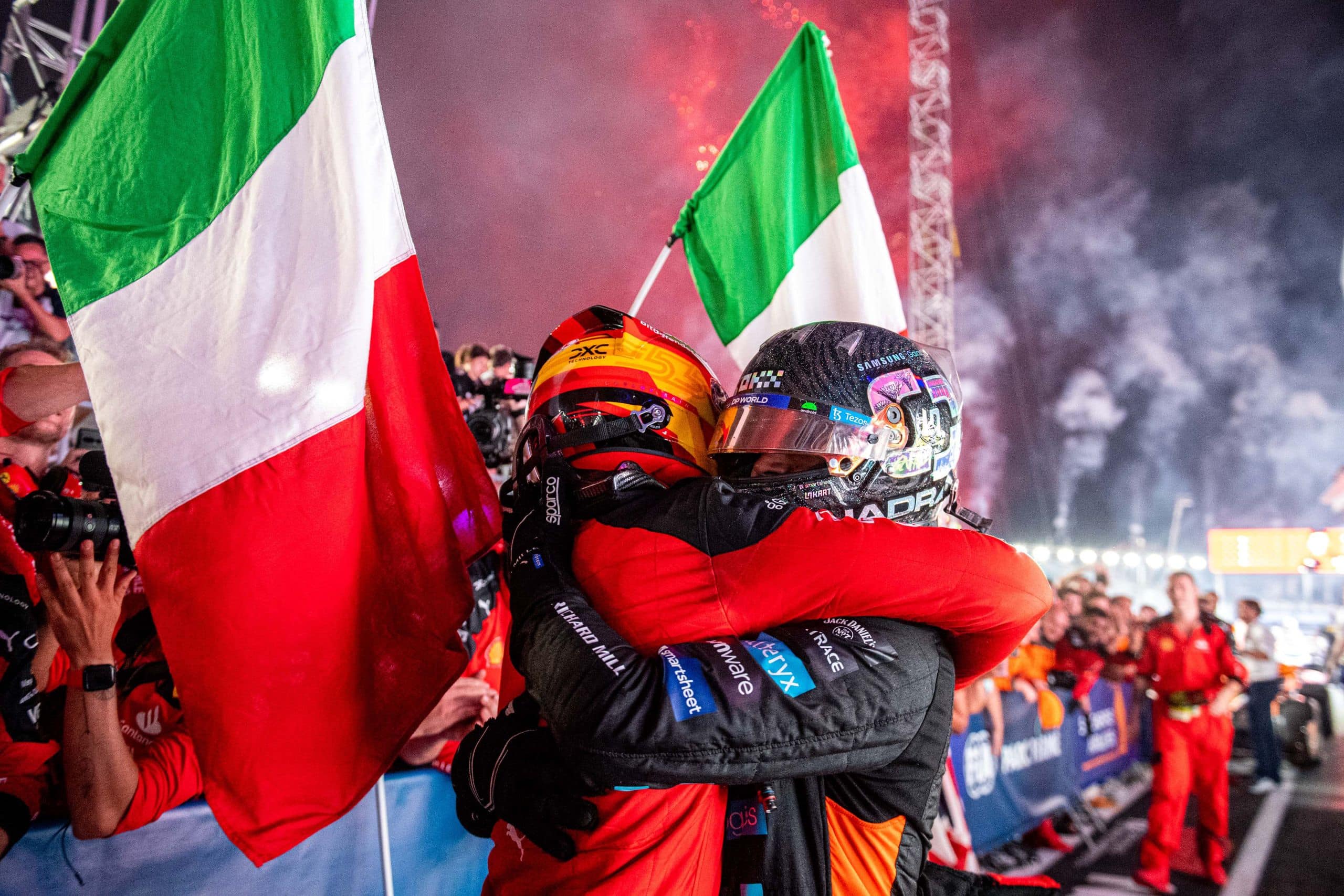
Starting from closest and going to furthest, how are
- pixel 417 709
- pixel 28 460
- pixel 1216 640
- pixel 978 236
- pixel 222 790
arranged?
pixel 222 790 → pixel 417 709 → pixel 28 460 → pixel 1216 640 → pixel 978 236

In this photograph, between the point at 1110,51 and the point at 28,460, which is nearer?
the point at 28,460

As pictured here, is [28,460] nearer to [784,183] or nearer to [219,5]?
[219,5]

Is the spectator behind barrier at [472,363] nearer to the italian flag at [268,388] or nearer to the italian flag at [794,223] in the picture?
the italian flag at [794,223]

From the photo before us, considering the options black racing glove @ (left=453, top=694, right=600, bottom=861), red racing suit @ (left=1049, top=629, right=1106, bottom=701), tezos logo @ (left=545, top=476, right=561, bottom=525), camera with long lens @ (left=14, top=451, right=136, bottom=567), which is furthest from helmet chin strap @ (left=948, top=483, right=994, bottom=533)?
red racing suit @ (left=1049, top=629, right=1106, bottom=701)

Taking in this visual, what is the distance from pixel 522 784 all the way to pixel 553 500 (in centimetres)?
50

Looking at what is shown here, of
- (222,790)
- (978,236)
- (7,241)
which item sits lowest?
(222,790)

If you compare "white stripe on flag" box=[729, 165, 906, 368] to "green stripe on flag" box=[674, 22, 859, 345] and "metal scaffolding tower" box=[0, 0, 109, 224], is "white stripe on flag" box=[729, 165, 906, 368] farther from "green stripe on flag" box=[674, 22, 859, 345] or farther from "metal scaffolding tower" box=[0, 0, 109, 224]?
"metal scaffolding tower" box=[0, 0, 109, 224]

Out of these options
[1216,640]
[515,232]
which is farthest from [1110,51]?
[1216,640]

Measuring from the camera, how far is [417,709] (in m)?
1.64

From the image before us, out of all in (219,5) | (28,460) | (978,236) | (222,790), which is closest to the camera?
(222,790)

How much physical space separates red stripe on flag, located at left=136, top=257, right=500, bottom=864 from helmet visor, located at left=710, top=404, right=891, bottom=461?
2.36 feet

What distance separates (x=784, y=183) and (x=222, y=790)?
3060mm

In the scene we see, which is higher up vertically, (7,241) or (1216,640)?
(7,241)

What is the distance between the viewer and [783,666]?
1.17 m
